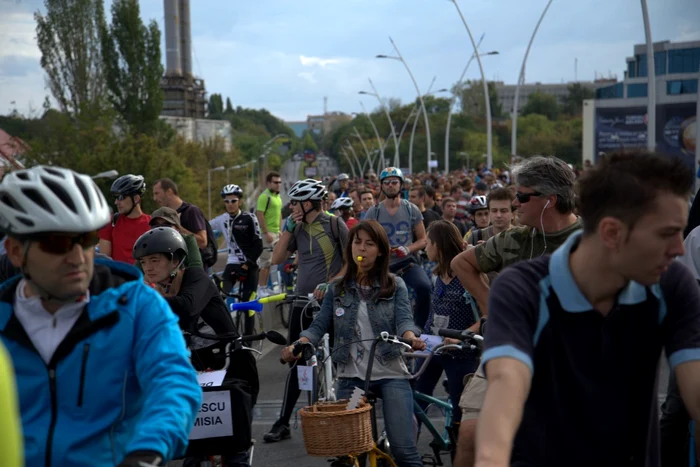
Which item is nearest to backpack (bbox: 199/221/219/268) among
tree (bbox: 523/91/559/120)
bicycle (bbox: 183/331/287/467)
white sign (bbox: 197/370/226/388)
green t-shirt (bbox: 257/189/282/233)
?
green t-shirt (bbox: 257/189/282/233)

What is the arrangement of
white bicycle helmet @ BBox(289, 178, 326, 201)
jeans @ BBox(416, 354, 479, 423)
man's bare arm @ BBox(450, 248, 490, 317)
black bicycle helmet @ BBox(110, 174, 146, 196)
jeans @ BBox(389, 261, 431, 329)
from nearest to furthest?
man's bare arm @ BBox(450, 248, 490, 317)
jeans @ BBox(416, 354, 479, 423)
white bicycle helmet @ BBox(289, 178, 326, 201)
black bicycle helmet @ BBox(110, 174, 146, 196)
jeans @ BBox(389, 261, 431, 329)

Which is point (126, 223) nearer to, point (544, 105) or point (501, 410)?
point (501, 410)

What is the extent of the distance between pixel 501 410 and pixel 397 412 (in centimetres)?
359

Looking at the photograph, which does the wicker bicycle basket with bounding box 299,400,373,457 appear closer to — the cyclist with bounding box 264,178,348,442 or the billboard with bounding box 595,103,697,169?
the cyclist with bounding box 264,178,348,442

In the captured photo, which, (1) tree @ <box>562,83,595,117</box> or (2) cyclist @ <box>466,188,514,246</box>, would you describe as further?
(1) tree @ <box>562,83,595,117</box>

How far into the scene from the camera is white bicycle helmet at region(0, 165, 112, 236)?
2.88 m

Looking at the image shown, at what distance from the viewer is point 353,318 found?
21.2 ft

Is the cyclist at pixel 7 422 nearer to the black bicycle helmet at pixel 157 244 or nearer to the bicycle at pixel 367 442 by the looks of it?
the bicycle at pixel 367 442

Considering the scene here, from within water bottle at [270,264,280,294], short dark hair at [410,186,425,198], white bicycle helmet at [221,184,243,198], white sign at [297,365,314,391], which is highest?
white bicycle helmet at [221,184,243,198]

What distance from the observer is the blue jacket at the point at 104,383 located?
2.86m

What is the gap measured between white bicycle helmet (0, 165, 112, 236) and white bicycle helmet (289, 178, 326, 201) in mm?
6305

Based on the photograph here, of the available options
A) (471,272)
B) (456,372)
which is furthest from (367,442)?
(456,372)

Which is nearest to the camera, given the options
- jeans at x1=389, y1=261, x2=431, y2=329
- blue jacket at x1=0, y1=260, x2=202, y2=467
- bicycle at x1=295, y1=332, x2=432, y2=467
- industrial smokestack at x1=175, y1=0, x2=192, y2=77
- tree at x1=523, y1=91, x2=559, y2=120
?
blue jacket at x1=0, y1=260, x2=202, y2=467

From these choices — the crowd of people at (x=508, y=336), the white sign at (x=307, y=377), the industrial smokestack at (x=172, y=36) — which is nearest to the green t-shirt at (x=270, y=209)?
the white sign at (x=307, y=377)
